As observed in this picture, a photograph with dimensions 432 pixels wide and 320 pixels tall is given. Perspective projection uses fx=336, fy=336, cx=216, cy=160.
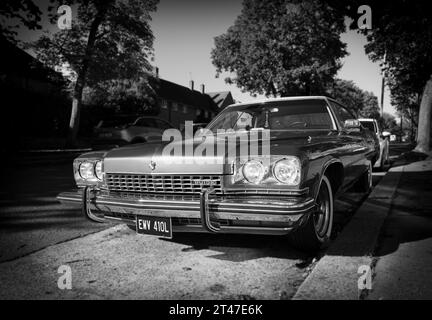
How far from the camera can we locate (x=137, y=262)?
9.61ft

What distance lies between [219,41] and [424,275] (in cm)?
3305

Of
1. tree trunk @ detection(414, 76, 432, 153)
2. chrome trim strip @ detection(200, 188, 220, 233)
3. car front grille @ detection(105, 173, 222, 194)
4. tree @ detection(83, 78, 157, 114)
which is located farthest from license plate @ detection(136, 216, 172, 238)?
tree @ detection(83, 78, 157, 114)

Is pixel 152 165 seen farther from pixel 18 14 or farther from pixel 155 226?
pixel 18 14

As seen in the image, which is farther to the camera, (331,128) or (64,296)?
Answer: (331,128)

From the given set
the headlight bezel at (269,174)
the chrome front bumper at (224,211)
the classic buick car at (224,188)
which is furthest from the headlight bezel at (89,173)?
the headlight bezel at (269,174)

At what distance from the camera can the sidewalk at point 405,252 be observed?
2.20 m

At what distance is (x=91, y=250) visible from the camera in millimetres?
3260

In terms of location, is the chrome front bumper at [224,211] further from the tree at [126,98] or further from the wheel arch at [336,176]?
the tree at [126,98]

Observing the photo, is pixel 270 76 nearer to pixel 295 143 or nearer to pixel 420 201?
pixel 420 201

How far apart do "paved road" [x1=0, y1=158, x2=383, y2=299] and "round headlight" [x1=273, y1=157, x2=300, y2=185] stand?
744 millimetres

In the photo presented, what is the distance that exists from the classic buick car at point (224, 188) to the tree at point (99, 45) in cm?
1583

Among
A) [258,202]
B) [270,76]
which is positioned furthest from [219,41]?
[258,202]

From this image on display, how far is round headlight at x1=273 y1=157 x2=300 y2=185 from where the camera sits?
2449mm

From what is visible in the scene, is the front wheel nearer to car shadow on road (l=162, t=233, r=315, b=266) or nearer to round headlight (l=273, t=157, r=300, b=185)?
car shadow on road (l=162, t=233, r=315, b=266)
